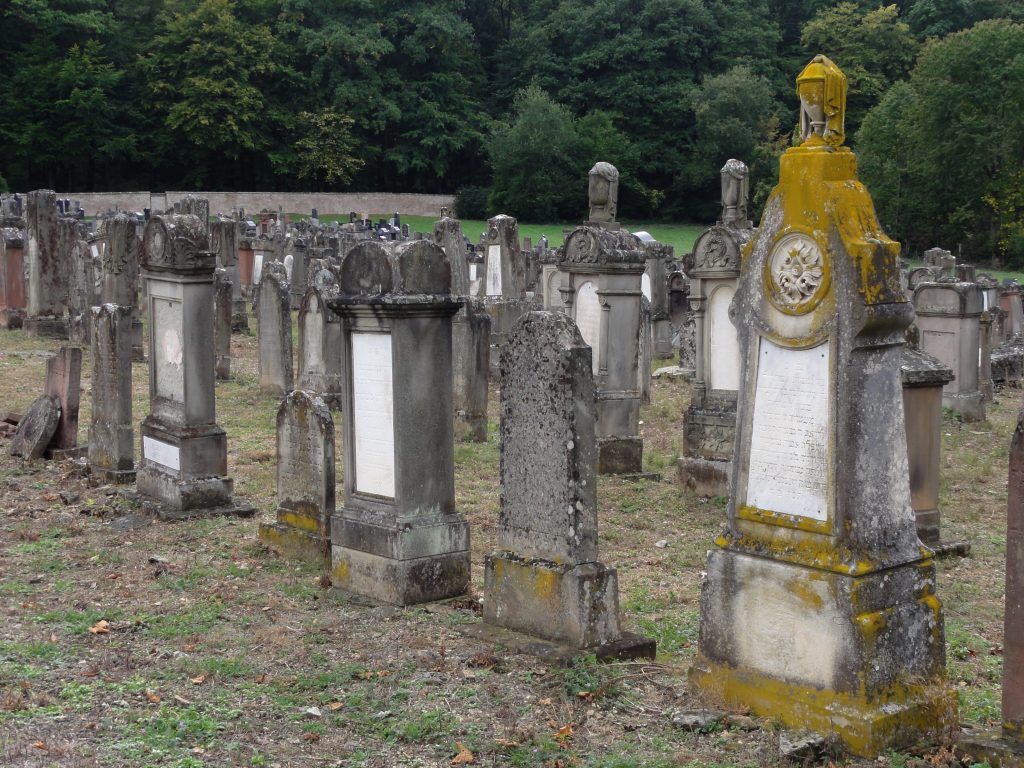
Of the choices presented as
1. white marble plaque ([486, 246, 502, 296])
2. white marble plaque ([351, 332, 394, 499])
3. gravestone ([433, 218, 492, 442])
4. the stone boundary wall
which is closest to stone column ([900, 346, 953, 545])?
white marble plaque ([351, 332, 394, 499])

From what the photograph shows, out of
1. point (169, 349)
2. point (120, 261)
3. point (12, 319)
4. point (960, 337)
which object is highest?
point (120, 261)

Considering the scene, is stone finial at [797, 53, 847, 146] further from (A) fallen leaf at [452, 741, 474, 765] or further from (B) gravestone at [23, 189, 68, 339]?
(B) gravestone at [23, 189, 68, 339]

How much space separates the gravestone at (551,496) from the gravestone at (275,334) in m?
9.83

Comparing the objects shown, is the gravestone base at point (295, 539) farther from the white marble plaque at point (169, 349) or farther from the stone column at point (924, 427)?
the stone column at point (924, 427)

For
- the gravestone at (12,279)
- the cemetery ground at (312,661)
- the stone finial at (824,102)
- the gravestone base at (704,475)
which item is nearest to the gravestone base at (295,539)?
the cemetery ground at (312,661)

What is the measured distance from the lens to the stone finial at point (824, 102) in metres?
6.04

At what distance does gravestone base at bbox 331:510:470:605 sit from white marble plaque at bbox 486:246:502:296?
497 inches

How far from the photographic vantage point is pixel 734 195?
46.9 ft

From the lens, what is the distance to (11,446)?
1298 centimetres

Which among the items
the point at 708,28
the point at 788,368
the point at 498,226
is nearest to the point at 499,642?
the point at 788,368

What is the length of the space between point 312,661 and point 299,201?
202ft

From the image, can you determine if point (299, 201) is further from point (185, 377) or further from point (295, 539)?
point (295, 539)

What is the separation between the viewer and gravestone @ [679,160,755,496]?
12320 millimetres

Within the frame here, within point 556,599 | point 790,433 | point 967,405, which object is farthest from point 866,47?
point 790,433
